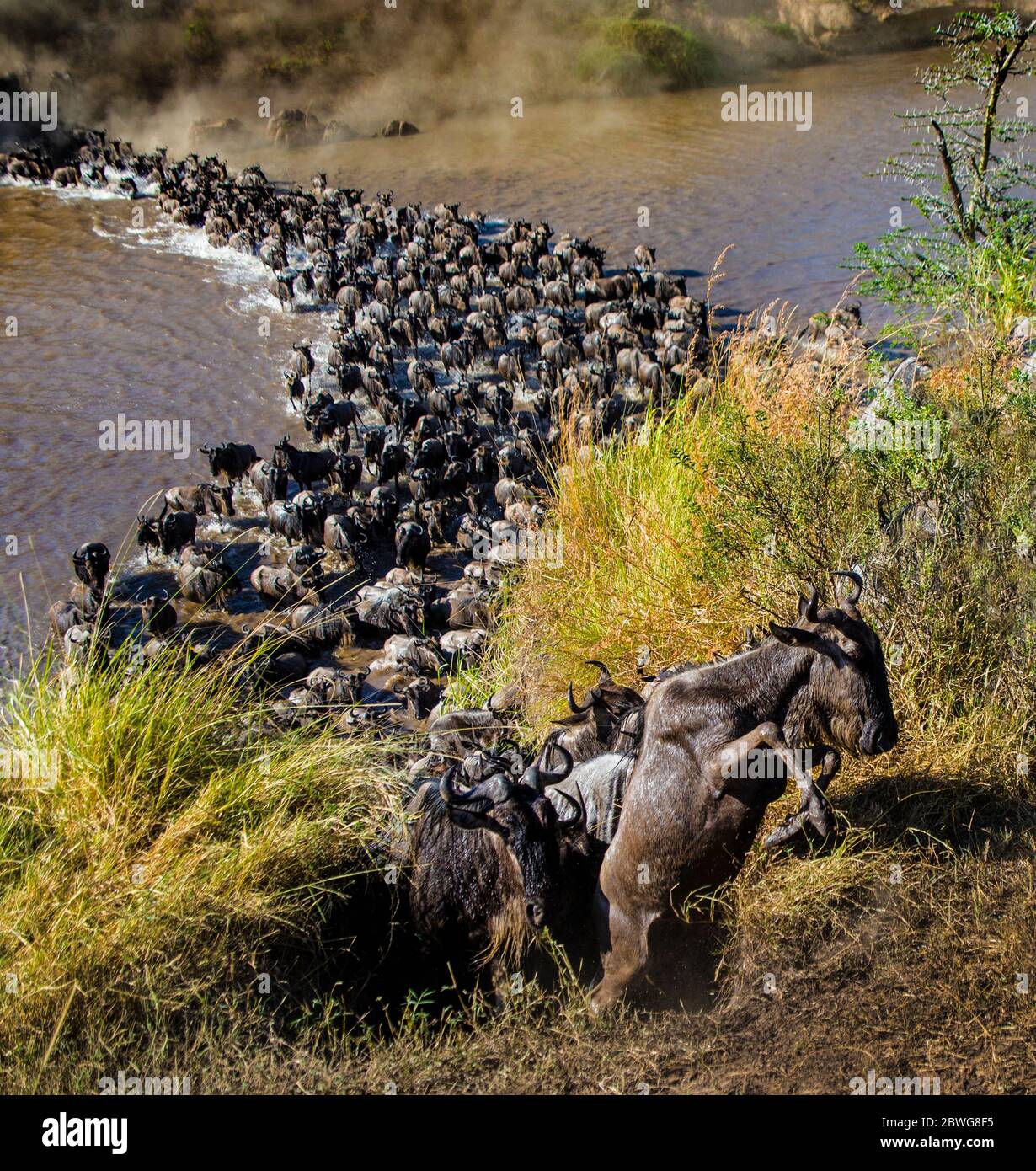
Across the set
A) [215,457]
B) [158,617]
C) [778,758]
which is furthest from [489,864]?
[215,457]

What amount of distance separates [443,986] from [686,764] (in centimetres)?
138

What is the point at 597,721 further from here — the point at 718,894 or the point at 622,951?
the point at 622,951

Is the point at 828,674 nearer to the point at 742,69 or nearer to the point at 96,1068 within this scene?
the point at 96,1068

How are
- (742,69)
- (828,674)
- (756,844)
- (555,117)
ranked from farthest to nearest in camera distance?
(742,69)
(555,117)
(756,844)
(828,674)

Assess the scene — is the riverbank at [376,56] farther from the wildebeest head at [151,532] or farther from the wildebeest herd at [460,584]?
the wildebeest head at [151,532]

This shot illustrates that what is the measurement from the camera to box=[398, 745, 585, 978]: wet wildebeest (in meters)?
3.86

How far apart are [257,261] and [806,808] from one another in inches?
616

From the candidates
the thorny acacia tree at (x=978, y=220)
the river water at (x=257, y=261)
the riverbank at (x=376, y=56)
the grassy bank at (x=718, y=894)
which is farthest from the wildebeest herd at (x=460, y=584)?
the riverbank at (x=376, y=56)

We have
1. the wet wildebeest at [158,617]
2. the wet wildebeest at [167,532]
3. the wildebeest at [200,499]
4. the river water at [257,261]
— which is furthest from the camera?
the river water at [257,261]

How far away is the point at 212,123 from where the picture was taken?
27172 millimetres

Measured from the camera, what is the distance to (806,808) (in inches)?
137

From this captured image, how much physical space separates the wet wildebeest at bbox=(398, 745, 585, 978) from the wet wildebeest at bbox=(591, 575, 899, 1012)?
1.03ft

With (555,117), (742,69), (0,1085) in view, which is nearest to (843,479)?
(0,1085)

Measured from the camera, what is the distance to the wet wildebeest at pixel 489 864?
3.86 meters
